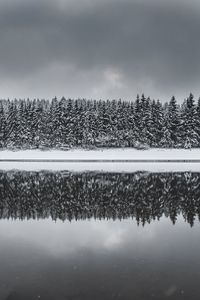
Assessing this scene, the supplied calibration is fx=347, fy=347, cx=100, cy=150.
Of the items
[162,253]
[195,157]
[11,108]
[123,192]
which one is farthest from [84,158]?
[162,253]

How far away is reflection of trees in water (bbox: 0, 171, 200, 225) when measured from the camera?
19295mm

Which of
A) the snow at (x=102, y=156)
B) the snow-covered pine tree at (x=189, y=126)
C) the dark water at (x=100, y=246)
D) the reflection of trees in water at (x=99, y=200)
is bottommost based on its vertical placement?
the dark water at (x=100, y=246)

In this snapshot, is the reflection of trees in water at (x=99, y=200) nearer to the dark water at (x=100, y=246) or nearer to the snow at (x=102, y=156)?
the dark water at (x=100, y=246)

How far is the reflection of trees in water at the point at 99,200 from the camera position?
1930cm

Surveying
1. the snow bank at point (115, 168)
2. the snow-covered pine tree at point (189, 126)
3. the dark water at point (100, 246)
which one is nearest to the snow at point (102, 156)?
the snow-covered pine tree at point (189, 126)

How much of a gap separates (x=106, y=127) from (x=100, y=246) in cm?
7050

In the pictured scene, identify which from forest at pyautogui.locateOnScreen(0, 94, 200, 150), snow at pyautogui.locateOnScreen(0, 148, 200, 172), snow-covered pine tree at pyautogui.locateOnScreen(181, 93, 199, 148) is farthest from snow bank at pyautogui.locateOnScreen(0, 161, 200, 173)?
forest at pyautogui.locateOnScreen(0, 94, 200, 150)

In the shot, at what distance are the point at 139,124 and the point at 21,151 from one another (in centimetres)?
2791

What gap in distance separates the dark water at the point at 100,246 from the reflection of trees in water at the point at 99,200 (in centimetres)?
6

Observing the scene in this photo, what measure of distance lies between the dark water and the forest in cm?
5414

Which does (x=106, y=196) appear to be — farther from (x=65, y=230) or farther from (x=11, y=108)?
(x=11, y=108)

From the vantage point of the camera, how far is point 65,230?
1554 cm

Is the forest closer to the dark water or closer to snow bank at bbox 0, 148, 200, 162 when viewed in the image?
snow bank at bbox 0, 148, 200, 162

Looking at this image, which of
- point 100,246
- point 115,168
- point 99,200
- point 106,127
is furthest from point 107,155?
point 100,246
